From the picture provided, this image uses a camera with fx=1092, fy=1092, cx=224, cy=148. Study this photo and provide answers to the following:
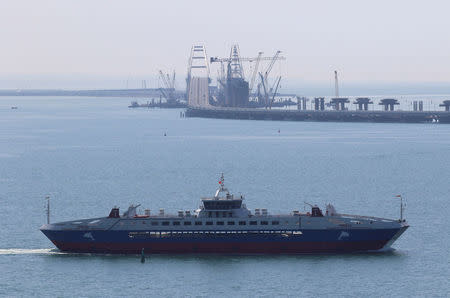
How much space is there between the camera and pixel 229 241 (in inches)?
3319

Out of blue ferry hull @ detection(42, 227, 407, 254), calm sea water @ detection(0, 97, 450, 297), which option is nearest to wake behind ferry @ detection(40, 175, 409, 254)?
blue ferry hull @ detection(42, 227, 407, 254)

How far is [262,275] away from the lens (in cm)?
7844

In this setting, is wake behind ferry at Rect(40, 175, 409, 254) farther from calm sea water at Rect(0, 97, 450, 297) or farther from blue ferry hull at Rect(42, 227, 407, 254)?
calm sea water at Rect(0, 97, 450, 297)

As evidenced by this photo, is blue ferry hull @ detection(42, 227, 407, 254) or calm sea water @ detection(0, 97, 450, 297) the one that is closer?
calm sea water @ detection(0, 97, 450, 297)

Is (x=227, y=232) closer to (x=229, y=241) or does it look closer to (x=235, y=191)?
(x=229, y=241)

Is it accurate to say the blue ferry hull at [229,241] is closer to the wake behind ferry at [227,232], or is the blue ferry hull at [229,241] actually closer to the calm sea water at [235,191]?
the wake behind ferry at [227,232]

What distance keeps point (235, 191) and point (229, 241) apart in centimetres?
4387

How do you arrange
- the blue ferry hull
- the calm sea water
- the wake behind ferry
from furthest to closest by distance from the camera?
the blue ferry hull → the wake behind ferry → the calm sea water

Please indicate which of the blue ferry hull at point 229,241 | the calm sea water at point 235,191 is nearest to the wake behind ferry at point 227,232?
the blue ferry hull at point 229,241

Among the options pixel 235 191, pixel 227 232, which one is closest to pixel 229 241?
pixel 227 232

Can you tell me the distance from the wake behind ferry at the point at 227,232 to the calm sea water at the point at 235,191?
107 centimetres

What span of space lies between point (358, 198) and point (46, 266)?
46.8 metres

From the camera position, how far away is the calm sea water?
2995 inches

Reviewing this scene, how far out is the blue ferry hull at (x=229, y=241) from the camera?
84.3 m
